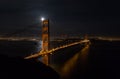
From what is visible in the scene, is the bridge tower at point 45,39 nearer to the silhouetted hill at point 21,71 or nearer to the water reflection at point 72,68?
the water reflection at point 72,68

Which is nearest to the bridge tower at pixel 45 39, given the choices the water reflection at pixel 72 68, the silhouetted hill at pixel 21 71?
the water reflection at pixel 72 68

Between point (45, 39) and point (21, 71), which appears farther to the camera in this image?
point (45, 39)

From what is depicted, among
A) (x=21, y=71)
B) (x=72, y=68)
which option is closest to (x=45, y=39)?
(x=72, y=68)

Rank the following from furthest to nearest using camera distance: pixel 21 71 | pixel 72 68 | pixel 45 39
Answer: pixel 72 68, pixel 45 39, pixel 21 71

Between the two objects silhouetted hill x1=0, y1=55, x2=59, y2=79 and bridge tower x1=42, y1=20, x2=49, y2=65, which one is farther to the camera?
bridge tower x1=42, y1=20, x2=49, y2=65

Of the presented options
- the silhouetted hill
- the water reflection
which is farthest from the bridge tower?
the silhouetted hill

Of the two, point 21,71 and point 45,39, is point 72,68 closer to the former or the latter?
point 45,39

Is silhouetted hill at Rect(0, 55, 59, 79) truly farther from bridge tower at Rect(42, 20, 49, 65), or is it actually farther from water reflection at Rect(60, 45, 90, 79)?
bridge tower at Rect(42, 20, 49, 65)

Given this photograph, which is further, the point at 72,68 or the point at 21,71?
the point at 72,68

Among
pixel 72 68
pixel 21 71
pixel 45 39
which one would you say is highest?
pixel 45 39

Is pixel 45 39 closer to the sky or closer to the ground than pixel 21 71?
closer to the sky

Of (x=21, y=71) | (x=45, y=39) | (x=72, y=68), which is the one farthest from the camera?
(x=72, y=68)
